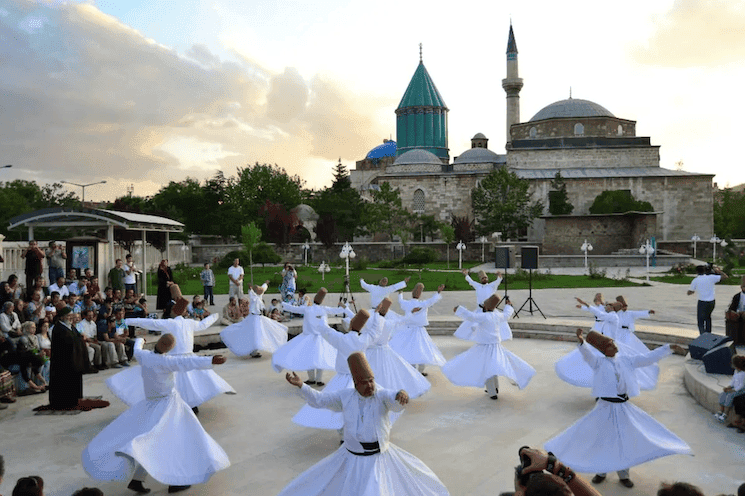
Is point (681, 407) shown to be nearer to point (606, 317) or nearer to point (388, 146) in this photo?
point (606, 317)

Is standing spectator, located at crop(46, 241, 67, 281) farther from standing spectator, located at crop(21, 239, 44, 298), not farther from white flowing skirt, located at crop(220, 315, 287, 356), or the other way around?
white flowing skirt, located at crop(220, 315, 287, 356)

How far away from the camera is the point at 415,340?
442 inches

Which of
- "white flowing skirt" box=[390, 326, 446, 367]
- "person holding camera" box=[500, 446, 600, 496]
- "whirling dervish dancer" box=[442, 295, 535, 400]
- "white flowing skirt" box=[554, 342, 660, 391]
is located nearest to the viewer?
"person holding camera" box=[500, 446, 600, 496]

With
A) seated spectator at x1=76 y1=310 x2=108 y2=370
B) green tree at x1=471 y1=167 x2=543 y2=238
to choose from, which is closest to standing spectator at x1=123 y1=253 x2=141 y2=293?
seated spectator at x1=76 y1=310 x2=108 y2=370

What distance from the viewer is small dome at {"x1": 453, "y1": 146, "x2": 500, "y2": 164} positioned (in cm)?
6394

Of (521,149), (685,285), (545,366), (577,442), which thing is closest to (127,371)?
(577,442)

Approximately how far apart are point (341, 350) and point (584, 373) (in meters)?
4.70

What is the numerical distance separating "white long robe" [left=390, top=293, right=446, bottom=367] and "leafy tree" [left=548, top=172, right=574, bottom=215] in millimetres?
41494

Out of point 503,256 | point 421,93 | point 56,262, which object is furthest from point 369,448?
point 421,93

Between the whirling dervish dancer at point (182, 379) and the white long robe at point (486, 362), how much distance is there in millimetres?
3754

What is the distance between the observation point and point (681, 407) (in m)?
9.22

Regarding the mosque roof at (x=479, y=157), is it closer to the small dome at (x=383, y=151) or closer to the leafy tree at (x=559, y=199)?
the leafy tree at (x=559, y=199)

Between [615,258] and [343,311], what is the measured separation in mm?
34449

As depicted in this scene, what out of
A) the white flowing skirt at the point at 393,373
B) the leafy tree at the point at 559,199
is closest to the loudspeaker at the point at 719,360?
the white flowing skirt at the point at 393,373
